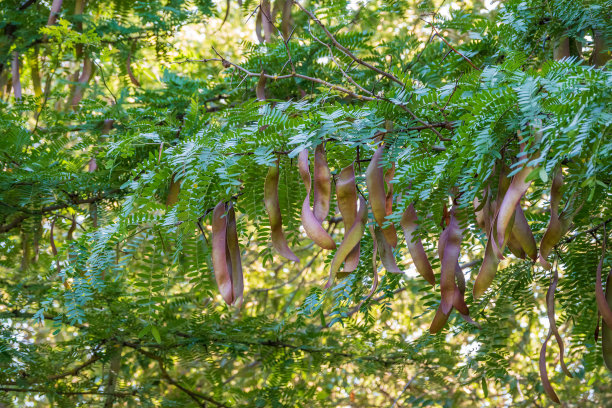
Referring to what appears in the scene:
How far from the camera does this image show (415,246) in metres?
1.11

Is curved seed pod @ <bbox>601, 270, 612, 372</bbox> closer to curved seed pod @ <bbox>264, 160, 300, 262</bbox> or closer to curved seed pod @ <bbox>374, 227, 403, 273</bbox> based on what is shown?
A: curved seed pod @ <bbox>374, 227, 403, 273</bbox>

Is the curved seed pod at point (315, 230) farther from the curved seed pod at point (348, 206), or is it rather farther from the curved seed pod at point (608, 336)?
the curved seed pod at point (608, 336)

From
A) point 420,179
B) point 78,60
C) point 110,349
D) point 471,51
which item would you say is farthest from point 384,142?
point 78,60

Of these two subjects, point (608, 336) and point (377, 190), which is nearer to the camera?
point (377, 190)

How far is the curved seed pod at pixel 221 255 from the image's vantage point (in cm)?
114

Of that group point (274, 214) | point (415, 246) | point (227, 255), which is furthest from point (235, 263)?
point (415, 246)

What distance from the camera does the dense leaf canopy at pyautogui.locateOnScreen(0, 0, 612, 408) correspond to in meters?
1.06

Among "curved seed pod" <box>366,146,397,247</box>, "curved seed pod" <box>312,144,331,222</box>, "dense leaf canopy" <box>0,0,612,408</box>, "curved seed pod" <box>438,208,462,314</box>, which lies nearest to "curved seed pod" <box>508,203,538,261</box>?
"dense leaf canopy" <box>0,0,612,408</box>

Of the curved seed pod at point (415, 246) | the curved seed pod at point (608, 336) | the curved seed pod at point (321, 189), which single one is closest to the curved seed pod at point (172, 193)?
the curved seed pod at point (321, 189)

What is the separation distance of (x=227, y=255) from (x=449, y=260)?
45 centimetres

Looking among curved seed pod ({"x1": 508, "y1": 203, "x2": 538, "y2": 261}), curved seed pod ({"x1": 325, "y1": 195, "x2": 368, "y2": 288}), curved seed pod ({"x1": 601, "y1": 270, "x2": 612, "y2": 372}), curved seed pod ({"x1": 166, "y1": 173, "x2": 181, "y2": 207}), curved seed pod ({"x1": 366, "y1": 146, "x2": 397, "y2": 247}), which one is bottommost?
curved seed pod ({"x1": 601, "y1": 270, "x2": 612, "y2": 372})

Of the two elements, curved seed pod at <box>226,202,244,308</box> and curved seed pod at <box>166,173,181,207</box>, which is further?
curved seed pod at <box>166,173,181,207</box>

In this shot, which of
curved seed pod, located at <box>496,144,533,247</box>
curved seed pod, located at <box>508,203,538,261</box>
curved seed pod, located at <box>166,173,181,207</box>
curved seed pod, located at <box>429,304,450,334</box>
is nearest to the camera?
curved seed pod, located at <box>496,144,533,247</box>

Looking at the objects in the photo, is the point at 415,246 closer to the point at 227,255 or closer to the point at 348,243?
the point at 348,243
